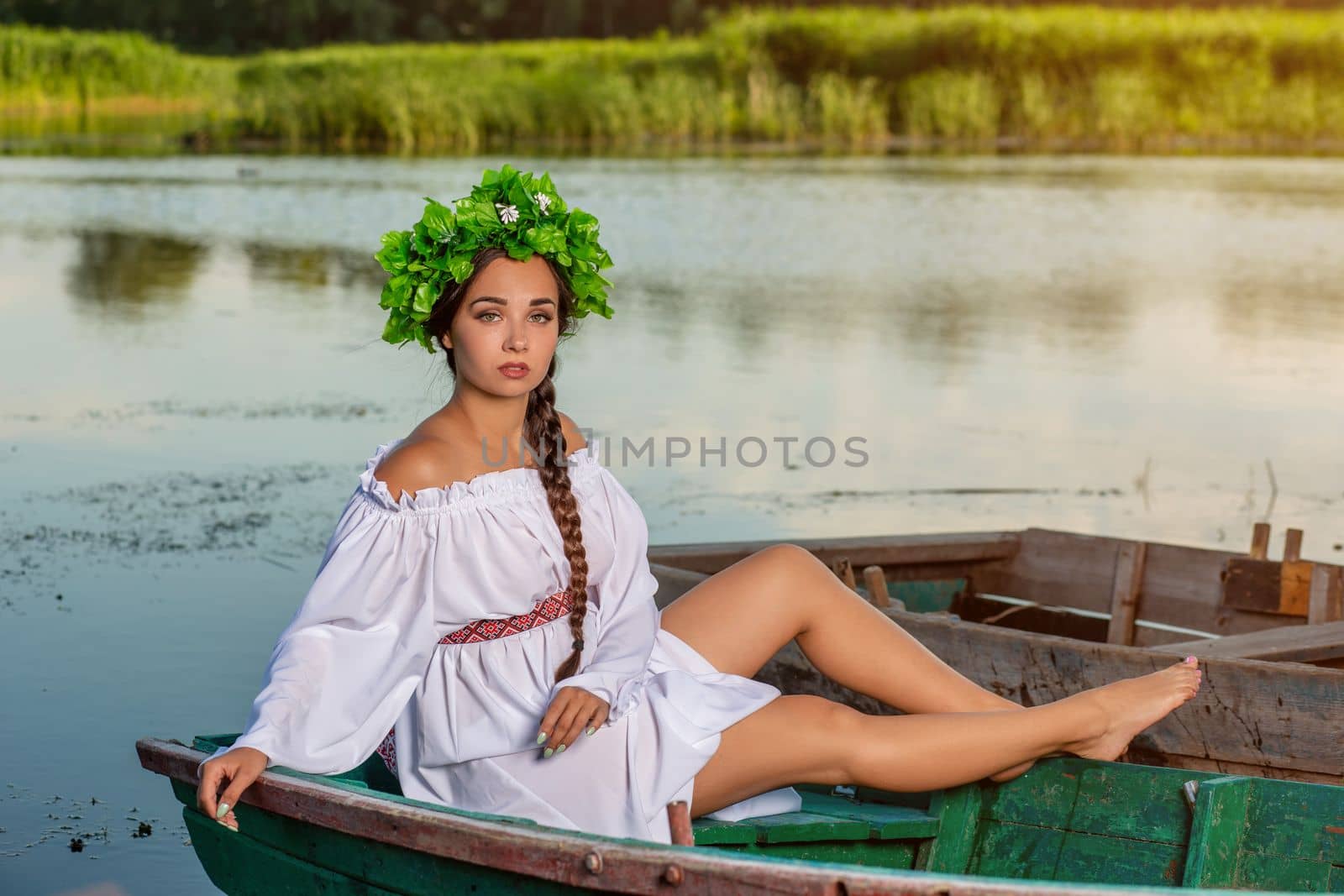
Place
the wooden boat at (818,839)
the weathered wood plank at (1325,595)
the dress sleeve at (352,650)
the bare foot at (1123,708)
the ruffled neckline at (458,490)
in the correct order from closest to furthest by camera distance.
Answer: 1. the wooden boat at (818,839)
2. the dress sleeve at (352,650)
3. the ruffled neckline at (458,490)
4. the bare foot at (1123,708)
5. the weathered wood plank at (1325,595)

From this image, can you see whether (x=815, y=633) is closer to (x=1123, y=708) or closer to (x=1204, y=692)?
(x=1123, y=708)

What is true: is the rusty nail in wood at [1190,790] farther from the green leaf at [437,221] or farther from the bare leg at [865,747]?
the green leaf at [437,221]

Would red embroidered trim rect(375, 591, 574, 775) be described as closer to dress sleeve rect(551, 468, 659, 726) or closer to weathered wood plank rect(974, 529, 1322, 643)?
dress sleeve rect(551, 468, 659, 726)

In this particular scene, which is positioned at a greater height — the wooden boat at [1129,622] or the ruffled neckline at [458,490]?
the ruffled neckline at [458,490]

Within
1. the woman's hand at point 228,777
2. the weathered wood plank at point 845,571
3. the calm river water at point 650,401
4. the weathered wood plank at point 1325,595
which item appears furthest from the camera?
the calm river water at point 650,401

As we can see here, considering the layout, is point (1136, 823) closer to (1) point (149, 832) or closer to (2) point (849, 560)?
(2) point (849, 560)

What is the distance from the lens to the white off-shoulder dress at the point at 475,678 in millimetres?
3074

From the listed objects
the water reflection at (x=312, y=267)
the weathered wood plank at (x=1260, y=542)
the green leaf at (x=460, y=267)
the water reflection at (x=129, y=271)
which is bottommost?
the water reflection at (x=129, y=271)

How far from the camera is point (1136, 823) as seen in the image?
3.45 metres

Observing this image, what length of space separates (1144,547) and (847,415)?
3994 mm

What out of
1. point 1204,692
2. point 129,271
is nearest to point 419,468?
point 1204,692

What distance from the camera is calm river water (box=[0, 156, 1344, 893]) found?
5570mm

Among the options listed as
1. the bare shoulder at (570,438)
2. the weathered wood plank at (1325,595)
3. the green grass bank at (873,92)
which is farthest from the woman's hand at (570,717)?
the green grass bank at (873,92)

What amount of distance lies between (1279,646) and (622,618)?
1.70 meters
